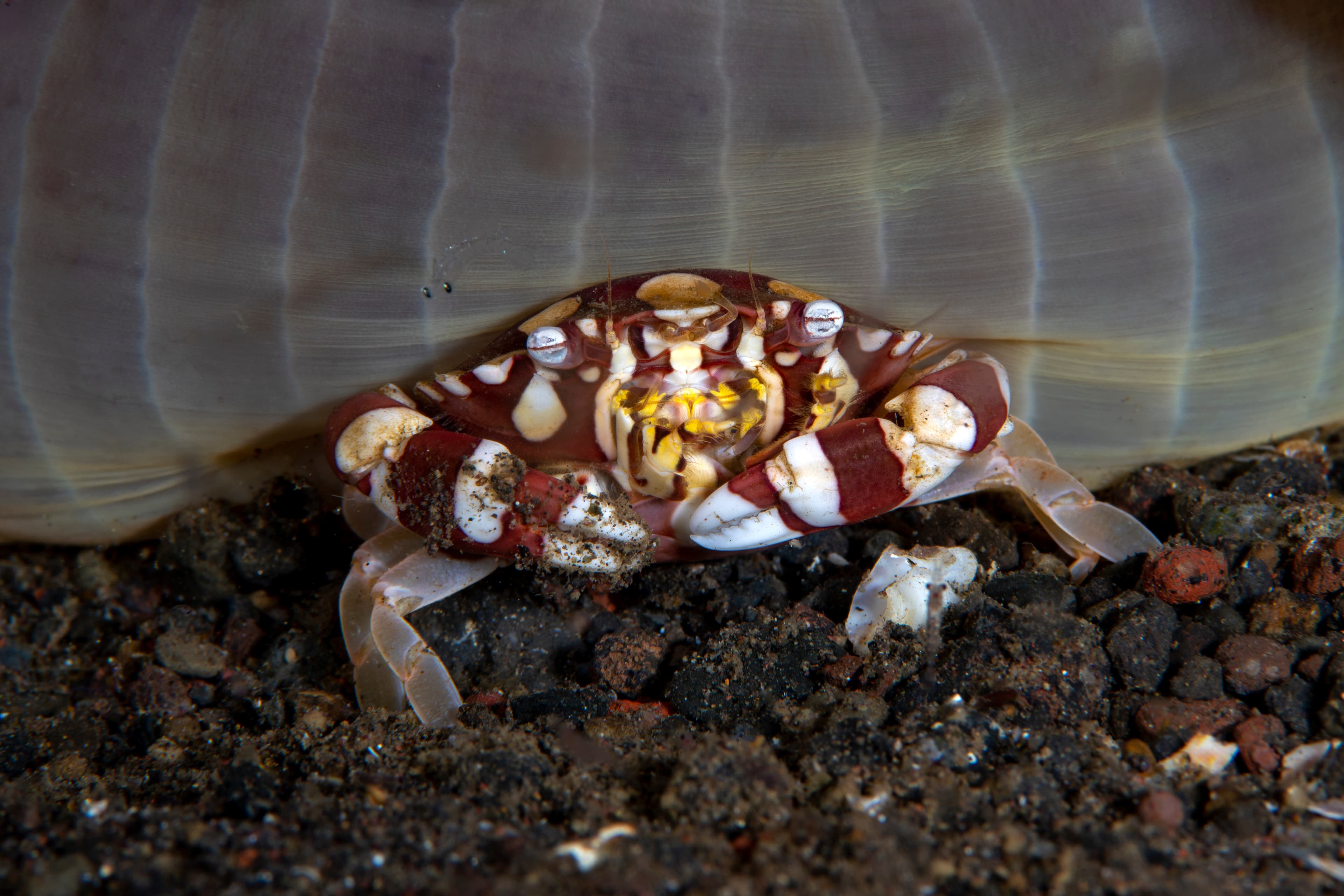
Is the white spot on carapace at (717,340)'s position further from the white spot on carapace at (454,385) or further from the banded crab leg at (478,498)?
the white spot on carapace at (454,385)

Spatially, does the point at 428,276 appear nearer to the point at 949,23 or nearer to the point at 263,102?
the point at 263,102

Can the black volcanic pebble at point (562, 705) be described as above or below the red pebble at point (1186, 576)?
below

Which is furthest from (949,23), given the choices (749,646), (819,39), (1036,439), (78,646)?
(78,646)

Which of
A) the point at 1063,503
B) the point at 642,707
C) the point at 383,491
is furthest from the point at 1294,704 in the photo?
the point at 383,491

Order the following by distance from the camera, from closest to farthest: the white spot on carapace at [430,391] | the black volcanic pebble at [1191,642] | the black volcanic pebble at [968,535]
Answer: the black volcanic pebble at [1191,642], the white spot on carapace at [430,391], the black volcanic pebble at [968,535]

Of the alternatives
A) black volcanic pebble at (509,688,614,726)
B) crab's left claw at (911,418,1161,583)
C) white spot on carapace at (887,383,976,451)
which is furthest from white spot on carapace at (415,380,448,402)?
crab's left claw at (911,418,1161,583)

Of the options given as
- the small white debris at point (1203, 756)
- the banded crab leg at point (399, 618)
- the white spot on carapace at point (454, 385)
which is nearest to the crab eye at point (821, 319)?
the white spot on carapace at point (454, 385)

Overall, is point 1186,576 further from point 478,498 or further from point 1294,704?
point 478,498
